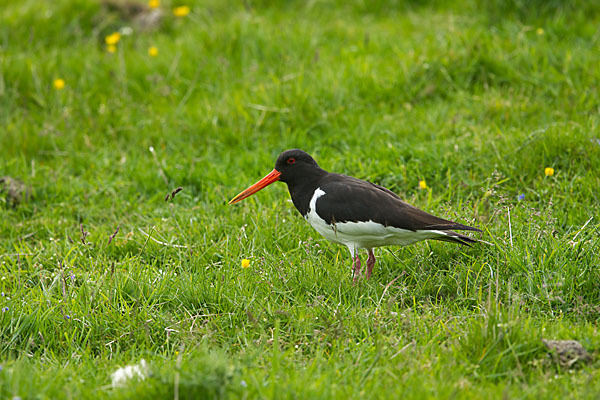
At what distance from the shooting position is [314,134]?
6254mm

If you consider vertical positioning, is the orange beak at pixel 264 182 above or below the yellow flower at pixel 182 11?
below

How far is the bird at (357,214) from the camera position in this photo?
4.07 meters

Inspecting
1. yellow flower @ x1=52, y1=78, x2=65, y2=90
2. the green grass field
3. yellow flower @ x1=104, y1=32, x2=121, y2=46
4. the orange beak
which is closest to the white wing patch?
the green grass field

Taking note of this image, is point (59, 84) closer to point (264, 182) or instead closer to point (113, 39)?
point (113, 39)

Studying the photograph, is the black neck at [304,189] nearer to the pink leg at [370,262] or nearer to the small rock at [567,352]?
the pink leg at [370,262]

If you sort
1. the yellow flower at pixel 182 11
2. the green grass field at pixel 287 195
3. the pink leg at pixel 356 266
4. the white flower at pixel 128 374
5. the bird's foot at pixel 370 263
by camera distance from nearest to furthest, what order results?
the white flower at pixel 128 374, the green grass field at pixel 287 195, the pink leg at pixel 356 266, the bird's foot at pixel 370 263, the yellow flower at pixel 182 11

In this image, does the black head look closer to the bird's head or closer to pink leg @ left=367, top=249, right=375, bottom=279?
the bird's head

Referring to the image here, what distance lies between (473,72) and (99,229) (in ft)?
12.7

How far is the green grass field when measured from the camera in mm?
3266

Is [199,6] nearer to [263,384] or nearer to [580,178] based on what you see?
[580,178]

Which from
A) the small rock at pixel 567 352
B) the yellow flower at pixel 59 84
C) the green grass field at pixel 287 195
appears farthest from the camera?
the yellow flower at pixel 59 84

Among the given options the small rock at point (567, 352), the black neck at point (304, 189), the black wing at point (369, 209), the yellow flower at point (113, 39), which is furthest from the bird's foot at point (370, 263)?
the yellow flower at point (113, 39)

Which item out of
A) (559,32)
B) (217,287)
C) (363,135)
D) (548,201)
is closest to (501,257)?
(548,201)

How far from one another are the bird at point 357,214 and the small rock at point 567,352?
→ 96 cm
